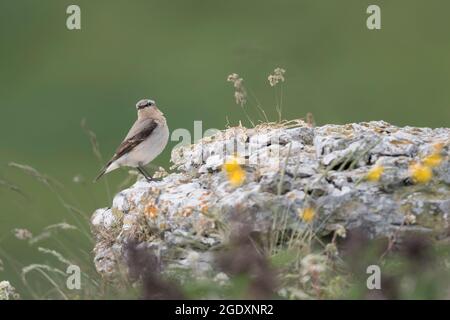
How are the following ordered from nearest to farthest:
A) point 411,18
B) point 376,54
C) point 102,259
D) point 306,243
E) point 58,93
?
point 306,243 → point 102,259 → point 58,93 → point 376,54 → point 411,18

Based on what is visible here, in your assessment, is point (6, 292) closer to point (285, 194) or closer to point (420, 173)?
point (285, 194)

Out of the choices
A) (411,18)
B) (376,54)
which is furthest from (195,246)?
(411,18)

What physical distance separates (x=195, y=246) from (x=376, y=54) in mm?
40478

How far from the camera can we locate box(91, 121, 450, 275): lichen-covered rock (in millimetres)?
8953

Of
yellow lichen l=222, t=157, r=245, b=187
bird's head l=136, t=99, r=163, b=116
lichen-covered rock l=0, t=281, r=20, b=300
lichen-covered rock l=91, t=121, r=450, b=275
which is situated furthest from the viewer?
bird's head l=136, t=99, r=163, b=116

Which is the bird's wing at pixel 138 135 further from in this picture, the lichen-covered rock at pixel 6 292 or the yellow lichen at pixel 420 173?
the yellow lichen at pixel 420 173

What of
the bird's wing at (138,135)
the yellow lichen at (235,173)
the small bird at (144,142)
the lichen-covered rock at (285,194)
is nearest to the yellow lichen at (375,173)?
the lichen-covered rock at (285,194)

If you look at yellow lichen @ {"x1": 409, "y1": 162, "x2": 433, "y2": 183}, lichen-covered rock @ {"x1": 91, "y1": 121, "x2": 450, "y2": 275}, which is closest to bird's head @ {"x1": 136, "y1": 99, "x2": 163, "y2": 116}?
lichen-covered rock @ {"x1": 91, "y1": 121, "x2": 450, "y2": 275}

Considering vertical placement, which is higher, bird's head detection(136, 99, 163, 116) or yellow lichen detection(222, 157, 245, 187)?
bird's head detection(136, 99, 163, 116)

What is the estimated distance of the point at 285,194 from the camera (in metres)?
9.12

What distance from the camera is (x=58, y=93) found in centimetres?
4509

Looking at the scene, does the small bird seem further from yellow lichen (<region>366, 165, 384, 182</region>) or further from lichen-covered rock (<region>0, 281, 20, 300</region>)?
yellow lichen (<region>366, 165, 384, 182</region>)
